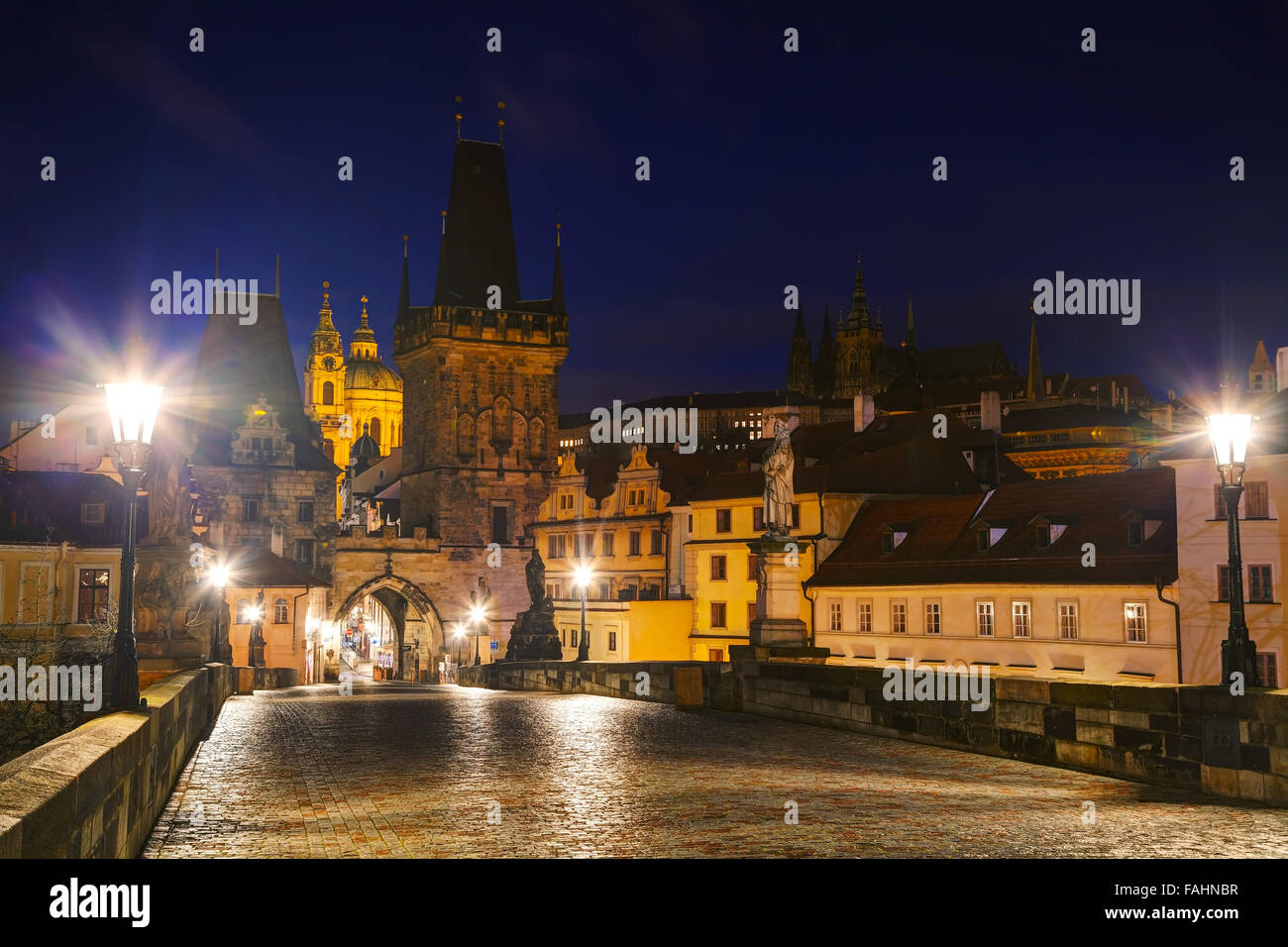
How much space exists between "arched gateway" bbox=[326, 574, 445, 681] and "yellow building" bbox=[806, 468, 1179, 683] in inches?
1155

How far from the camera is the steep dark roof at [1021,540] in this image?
4138cm

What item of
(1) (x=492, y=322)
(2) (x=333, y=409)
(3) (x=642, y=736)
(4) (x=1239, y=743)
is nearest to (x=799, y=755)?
(3) (x=642, y=736)

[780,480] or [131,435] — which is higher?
[780,480]

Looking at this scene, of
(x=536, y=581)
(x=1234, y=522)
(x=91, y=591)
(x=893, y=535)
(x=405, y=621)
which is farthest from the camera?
(x=405, y=621)

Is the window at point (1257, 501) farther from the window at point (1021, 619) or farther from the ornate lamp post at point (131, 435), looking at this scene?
the ornate lamp post at point (131, 435)

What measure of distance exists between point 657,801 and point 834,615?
129ft

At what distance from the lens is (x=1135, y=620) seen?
131ft

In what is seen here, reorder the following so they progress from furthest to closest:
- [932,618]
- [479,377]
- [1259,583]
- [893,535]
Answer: [479,377]
[893,535]
[932,618]
[1259,583]

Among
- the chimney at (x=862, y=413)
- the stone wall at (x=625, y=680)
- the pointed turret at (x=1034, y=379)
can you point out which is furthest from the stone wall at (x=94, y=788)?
the pointed turret at (x=1034, y=379)

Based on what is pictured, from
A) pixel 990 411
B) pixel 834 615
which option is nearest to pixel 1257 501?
pixel 834 615

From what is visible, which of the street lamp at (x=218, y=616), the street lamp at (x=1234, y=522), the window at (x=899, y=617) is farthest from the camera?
the window at (x=899, y=617)

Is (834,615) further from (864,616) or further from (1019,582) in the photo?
(1019,582)

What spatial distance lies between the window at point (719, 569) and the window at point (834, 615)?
7993 mm
